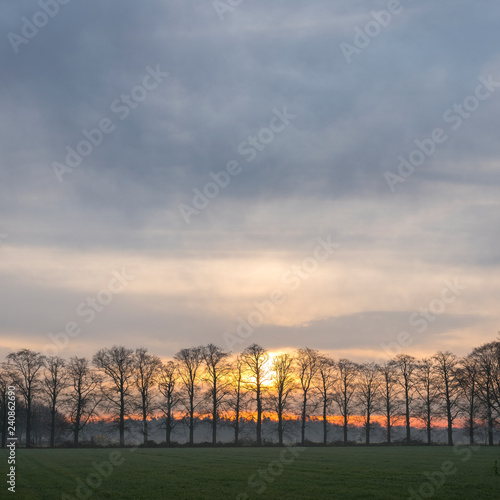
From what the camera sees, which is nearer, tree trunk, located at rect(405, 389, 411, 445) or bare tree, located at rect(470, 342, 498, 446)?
bare tree, located at rect(470, 342, 498, 446)

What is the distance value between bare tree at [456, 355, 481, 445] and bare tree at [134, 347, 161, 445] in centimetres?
6009

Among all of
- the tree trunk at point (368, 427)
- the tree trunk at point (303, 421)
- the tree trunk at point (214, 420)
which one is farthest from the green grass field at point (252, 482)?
the tree trunk at point (368, 427)

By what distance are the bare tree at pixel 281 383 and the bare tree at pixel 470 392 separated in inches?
1313

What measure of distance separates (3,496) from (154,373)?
79.2m

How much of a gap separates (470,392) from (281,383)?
37.3m

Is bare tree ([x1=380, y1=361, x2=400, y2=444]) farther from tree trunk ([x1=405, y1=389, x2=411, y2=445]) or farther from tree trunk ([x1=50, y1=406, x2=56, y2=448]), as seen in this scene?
tree trunk ([x1=50, y1=406, x2=56, y2=448])

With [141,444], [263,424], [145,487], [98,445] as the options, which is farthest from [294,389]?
[145,487]

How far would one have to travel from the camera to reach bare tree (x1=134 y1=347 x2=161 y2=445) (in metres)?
99.9

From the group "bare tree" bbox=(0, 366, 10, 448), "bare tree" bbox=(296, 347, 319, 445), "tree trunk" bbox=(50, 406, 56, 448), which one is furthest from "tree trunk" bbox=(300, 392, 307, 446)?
"bare tree" bbox=(0, 366, 10, 448)

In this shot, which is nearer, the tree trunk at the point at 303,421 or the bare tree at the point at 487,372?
the bare tree at the point at 487,372

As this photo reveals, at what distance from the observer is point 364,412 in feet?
364

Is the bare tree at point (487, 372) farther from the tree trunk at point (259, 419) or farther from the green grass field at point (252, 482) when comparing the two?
the green grass field at point (252, 482)

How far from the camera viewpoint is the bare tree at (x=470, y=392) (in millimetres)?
98438

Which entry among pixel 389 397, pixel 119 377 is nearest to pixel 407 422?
pixel 389 397
